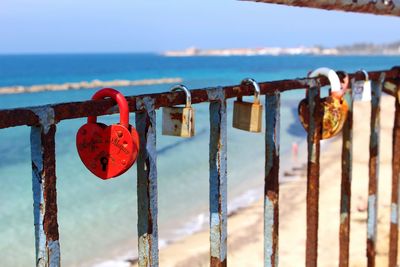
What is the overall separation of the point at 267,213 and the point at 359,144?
19715mm

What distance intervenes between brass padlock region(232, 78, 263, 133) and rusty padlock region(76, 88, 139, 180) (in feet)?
1.86

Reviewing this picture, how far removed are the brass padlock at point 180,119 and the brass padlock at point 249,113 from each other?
291 millimetres

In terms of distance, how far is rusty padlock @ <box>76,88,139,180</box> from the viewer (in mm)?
1269

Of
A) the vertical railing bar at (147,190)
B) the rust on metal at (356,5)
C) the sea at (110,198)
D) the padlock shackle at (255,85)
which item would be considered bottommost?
the sea at (110,198)

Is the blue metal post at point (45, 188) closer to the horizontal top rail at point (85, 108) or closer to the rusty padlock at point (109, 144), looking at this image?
the horizontal top rail at point (85, 108)

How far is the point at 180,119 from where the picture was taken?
1547 mm

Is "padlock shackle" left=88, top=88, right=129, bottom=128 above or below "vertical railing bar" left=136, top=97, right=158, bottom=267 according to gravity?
above

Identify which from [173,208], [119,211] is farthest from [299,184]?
[119,211]

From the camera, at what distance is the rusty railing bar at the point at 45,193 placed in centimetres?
119

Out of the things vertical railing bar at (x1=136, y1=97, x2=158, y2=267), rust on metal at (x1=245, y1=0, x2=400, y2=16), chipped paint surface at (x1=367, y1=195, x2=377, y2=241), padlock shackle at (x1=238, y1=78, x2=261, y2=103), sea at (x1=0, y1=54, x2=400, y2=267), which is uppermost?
rust on metal at (x1=245, y1=0, x2=400, y2=16)

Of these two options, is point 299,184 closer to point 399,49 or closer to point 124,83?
point 124,83

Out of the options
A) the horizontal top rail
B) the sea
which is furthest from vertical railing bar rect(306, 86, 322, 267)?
the sea

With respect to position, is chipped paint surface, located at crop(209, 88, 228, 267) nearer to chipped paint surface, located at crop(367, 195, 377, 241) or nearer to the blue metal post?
the blue metal post

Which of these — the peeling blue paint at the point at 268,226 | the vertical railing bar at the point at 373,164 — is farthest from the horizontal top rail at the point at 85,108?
the vertical railing bar at the point at 373,164
